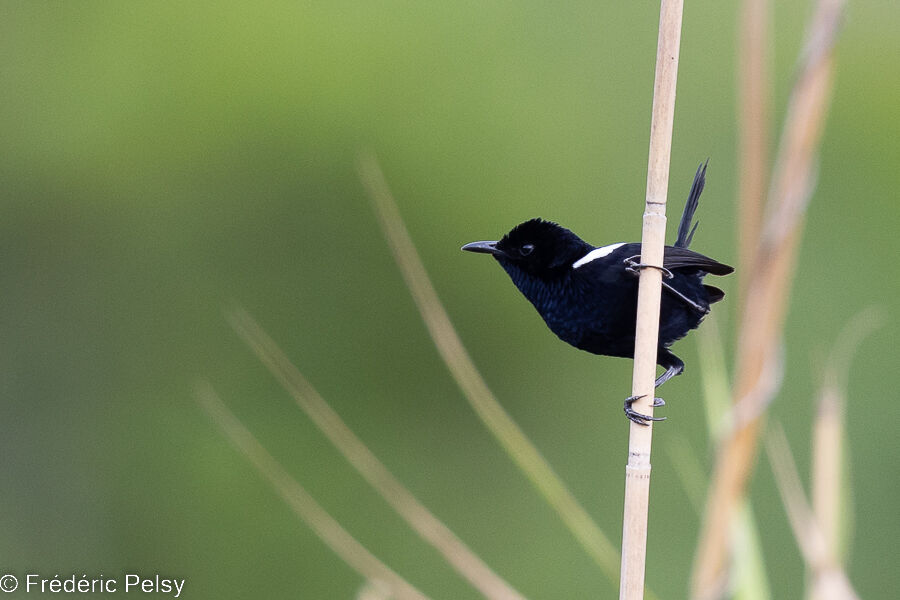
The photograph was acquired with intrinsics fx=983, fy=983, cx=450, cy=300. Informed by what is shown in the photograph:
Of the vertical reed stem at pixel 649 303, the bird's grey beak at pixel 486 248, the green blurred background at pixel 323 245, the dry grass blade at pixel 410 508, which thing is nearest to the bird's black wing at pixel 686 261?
the bird's grey beak at pixel 486 248

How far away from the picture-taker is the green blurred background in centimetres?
533

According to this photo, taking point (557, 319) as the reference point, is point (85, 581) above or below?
below

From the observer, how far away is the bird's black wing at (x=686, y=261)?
2.06m

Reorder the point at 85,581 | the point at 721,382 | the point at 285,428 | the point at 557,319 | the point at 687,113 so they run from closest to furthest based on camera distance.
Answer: the point at 721,382, the point at 557,319, the point at 85,581, the point at 687,113, the point at 285,428

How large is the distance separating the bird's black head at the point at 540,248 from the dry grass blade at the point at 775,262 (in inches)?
55.1

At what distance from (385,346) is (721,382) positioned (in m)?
4.52

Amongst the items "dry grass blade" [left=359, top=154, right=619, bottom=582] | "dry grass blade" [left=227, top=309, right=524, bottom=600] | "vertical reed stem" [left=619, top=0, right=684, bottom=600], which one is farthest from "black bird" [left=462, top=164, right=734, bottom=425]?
"dry grass blade" [left=227, top=309, right=524, bottom=600]

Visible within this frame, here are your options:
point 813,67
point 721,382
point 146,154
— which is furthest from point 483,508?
point 813,67

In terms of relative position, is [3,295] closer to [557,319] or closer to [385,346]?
[385,346]

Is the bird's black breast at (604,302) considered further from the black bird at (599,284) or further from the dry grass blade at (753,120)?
the dry grass blade at (753,120)

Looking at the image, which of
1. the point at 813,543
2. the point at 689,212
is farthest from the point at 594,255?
the point at 813,543

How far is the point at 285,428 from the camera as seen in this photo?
5.62 metres

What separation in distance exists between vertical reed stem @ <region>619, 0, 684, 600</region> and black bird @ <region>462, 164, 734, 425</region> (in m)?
0.64

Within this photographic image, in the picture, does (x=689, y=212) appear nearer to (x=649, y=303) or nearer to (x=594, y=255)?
(x=594, y=255)
